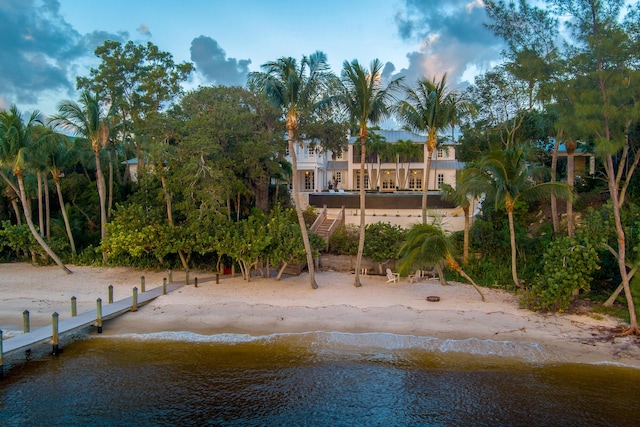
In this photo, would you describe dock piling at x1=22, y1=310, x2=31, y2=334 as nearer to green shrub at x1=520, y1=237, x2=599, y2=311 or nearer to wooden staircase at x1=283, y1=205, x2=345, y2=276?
wooden staircase at x1=283, y1=205, x2=345, y2=276

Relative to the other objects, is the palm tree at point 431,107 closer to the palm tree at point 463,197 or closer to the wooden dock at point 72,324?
the palm tree at point 463,197

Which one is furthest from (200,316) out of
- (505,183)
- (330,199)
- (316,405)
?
(330,199)

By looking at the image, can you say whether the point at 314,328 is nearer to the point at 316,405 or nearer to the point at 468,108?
the point at 316,405

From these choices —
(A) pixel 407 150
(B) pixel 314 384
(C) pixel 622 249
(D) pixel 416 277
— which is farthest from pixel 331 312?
(A) pixel 407 150

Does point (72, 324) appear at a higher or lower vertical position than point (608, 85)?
lower

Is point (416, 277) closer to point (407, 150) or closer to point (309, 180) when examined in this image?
point (407, 150)

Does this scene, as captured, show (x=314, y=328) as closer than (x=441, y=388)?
No
